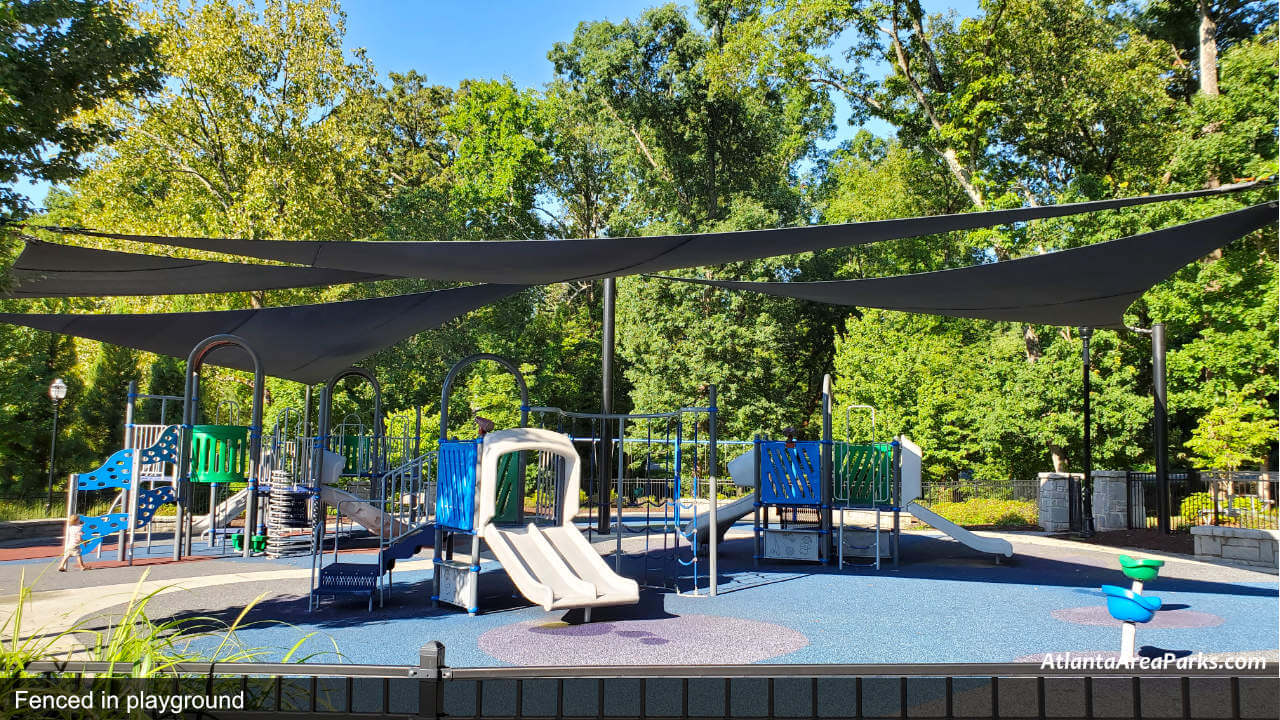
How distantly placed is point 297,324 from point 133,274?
242 centimetres

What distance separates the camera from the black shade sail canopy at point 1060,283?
6262 millimetres

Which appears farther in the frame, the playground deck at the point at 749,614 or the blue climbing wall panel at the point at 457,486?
the blue climbing wall panel at the point at 457,486

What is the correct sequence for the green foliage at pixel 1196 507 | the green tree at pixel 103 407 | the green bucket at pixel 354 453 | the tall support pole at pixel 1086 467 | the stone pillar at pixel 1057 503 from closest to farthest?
1. the tall support pole at pixel 1086 467
2. the green bucket at pixel 354 453
3. the green foliage at pixel 1196 507
4. the stone pillar at pixel 1057 503
5. the green tree at pixel 103 407

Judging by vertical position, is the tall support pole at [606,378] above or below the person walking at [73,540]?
above

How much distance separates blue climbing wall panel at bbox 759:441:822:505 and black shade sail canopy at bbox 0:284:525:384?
4452 mm

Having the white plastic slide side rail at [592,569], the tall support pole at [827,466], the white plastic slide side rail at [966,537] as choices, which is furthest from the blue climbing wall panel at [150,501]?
the white plastic slide side rail at [966,537]

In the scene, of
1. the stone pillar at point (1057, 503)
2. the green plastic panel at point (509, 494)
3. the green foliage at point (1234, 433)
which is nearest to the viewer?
the green plastic panel at point (509, 494)

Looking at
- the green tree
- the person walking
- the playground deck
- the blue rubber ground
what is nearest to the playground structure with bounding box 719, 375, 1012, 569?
the playground deck

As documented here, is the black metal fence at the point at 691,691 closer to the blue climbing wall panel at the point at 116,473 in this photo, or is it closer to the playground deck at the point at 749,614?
the playground deck at the point at 749,614

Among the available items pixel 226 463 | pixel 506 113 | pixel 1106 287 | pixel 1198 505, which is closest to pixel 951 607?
pixel 1106 287

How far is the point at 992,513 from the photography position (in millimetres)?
18969

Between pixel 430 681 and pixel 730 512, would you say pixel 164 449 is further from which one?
pixel 430 681

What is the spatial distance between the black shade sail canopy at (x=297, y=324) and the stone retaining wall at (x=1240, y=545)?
10.8 m

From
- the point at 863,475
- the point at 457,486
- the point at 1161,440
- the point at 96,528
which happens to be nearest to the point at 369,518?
the point at 96,528
